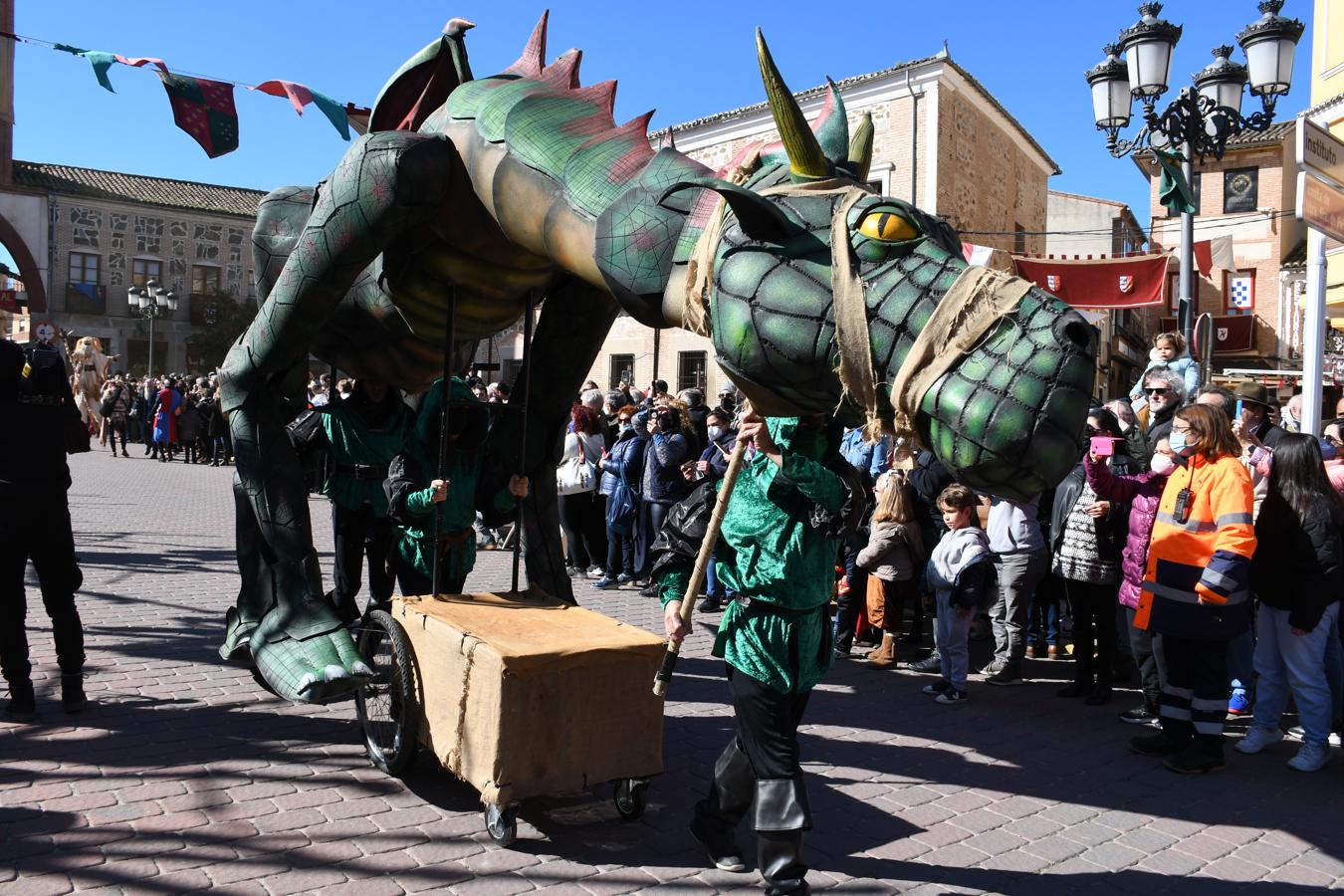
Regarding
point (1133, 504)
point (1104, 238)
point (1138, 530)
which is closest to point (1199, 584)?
point (1138, 530)

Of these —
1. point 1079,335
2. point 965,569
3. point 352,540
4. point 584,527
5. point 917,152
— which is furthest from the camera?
point 917,152

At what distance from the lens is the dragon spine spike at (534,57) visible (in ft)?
12.2

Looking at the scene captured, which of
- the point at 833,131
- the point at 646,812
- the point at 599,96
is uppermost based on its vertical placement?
the point at 599,96

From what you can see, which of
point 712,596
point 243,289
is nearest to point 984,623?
point 712,596

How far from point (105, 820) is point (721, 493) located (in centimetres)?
250

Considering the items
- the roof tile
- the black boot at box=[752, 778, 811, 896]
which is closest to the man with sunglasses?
the black boot at box=[752, 778, 811, 896]

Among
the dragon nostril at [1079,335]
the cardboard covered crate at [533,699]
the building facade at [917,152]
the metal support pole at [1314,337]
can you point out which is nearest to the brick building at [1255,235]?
the building facade at [917,152]

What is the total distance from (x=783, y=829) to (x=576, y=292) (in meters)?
2.20

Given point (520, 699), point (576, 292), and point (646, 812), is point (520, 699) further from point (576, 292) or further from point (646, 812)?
point (576, 292)

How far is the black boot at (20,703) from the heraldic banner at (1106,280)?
357 inches

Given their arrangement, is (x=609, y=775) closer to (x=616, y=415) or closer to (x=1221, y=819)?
(x=1221, y=819)

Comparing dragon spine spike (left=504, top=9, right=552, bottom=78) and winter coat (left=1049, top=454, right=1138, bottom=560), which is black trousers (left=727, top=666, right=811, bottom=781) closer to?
dragon spine spike (left=504, top=9, right=552, bottom=78)

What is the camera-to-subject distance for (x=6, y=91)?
880 inches

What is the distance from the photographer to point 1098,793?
4.41 metres
